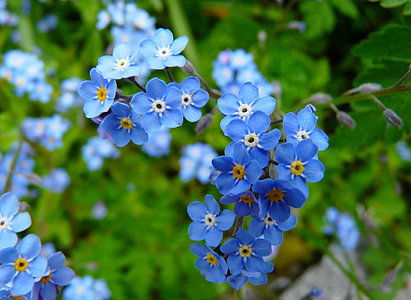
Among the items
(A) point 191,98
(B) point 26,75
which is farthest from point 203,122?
(B) point 26,75

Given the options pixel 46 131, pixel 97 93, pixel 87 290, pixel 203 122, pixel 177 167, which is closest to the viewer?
pixel 97 93

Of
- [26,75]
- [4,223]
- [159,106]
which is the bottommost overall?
[26,75]

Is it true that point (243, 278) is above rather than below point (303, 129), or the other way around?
below

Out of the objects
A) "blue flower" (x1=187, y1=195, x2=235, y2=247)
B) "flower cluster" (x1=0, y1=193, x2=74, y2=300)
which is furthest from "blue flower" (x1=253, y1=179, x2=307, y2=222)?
"flower cluster" (x1=0, y1=193, x2=74, y2=300)

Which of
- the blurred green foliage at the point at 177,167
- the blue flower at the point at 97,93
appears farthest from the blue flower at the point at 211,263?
the blurred green foliage at the point at 177,167

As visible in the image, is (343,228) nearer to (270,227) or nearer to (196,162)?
(196,162)

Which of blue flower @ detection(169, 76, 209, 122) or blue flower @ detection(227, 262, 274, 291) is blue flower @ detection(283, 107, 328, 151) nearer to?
blue flower @ detection(169, 76, 209, 122)
